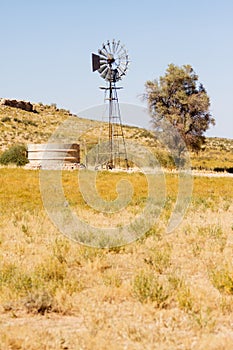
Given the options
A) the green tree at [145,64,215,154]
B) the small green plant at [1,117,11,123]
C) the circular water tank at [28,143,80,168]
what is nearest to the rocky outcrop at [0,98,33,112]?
the small green plant at [1,117,11,123]

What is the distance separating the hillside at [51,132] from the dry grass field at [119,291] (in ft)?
103

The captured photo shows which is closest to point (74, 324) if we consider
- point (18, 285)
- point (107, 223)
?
point (18, 285)

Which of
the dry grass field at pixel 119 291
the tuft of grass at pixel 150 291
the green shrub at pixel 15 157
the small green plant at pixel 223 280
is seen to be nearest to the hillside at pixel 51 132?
the green shrub at pixel 15 157

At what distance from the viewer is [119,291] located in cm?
743

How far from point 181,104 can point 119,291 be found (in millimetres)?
36255

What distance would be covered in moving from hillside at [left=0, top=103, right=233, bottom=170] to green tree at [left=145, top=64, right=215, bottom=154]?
10.1 feet

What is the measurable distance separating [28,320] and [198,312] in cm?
220

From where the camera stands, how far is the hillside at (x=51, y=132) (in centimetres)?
5091

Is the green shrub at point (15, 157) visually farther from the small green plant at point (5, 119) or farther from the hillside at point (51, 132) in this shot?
the small green plant at point (5, 119)

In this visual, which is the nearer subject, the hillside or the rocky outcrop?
the hillside

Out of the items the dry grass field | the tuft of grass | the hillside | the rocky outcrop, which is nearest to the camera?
the dry grass field

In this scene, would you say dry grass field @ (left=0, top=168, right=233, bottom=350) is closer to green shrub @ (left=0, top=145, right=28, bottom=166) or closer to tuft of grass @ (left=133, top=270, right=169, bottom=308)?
tuft of grass @ (left=133, top=270, right=169, bottom=308)

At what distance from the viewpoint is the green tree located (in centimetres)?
4178

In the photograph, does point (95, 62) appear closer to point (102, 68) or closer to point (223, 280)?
point (102, 68)
